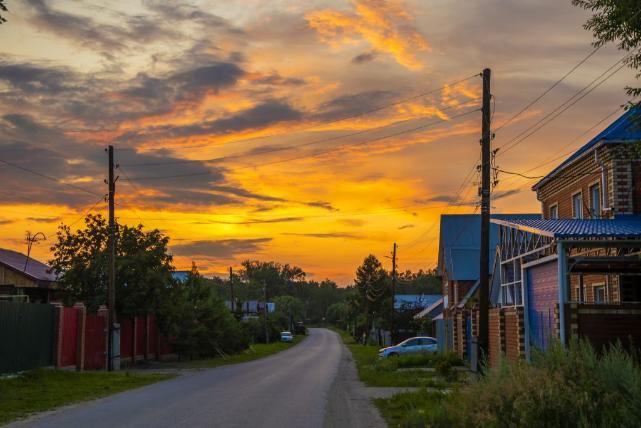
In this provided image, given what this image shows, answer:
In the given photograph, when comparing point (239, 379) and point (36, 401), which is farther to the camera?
point (239, 379)

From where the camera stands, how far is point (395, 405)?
17.4 metres

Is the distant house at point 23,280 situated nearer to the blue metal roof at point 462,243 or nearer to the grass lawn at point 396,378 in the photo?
the grass lawn at point 396,378

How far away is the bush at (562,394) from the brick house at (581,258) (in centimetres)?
734

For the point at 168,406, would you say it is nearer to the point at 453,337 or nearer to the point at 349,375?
the point at 349,375

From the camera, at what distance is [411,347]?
46.4 m

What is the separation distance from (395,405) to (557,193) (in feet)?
55.3

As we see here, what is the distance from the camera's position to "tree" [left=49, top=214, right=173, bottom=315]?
35.5 metres

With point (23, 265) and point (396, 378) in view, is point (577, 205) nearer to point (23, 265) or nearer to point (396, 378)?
point (396, 378)

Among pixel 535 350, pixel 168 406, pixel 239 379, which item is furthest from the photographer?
pixel 239 379

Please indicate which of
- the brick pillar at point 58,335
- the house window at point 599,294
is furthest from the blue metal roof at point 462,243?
the brick pillar at point 58,335

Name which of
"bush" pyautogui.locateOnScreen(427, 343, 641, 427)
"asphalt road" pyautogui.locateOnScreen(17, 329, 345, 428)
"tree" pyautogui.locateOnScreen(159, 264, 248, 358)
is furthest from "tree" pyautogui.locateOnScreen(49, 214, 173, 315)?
"bush" pyautogui.locateOnScreen(427, 343, 641, 427)

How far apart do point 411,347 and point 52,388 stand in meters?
27.8

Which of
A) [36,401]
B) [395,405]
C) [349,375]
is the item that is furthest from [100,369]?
[395,405]

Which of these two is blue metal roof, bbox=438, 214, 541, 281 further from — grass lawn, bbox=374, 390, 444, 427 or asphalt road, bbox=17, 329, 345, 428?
grass lawn, bbox=374, 390, 444, 427
